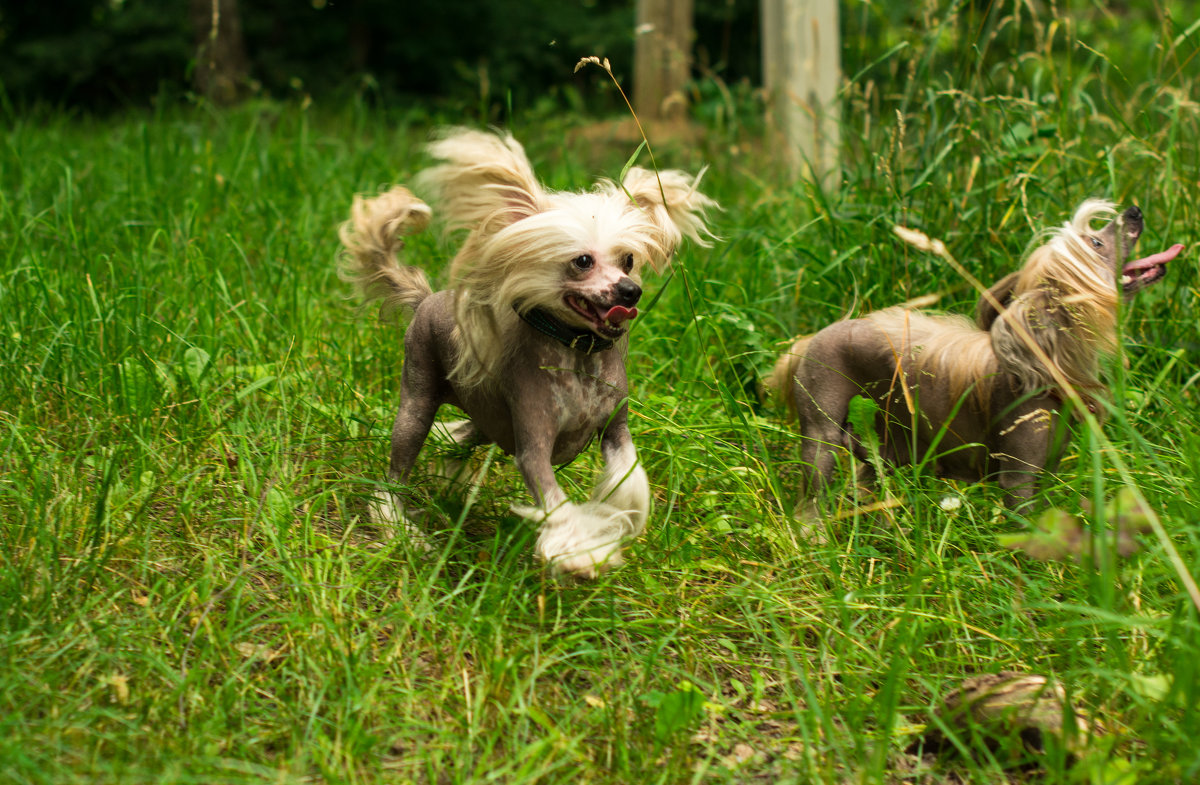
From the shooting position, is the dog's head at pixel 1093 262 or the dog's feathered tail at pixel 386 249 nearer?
the dog's head at pixel 1093 262

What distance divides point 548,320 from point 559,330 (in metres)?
0.04

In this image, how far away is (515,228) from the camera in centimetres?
218

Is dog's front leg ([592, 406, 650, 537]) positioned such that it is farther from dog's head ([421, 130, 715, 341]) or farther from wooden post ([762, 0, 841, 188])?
wooden post ([762, 0, 841, 188])

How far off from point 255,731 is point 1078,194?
11.1 feet

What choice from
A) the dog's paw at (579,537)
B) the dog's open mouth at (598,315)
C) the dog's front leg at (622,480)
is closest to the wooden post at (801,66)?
the dog's front leg at (622,480)

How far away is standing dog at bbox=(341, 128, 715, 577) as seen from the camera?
2.17 meters

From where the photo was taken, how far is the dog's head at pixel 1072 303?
97.0 inches

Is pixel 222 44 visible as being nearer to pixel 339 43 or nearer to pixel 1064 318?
pixel 339 43

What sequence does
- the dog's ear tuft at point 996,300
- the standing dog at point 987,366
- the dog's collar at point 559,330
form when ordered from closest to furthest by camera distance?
the dog's collar at point 559,330 → the standing dog at point 987,366 → the dog's ear tuft at point 996,300

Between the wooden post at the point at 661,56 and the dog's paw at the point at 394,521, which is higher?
the wooden post at the point at 661,56

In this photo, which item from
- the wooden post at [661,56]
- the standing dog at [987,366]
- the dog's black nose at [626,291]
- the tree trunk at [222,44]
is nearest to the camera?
the dog's black nose at [626,291]

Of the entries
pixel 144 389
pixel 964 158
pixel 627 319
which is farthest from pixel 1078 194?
pixel 144 389

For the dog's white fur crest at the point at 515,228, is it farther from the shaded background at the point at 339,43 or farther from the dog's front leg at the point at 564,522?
the shaded background at the point at 339,43

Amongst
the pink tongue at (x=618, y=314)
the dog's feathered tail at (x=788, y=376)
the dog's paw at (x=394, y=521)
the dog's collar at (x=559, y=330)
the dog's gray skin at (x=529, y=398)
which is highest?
the pink tongue at (x=618, y=314)
